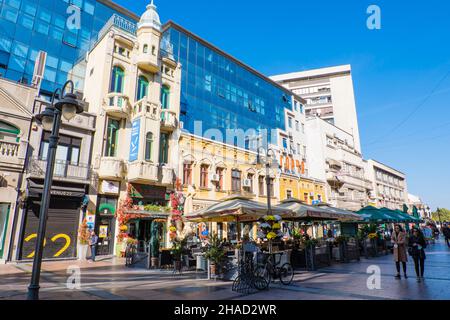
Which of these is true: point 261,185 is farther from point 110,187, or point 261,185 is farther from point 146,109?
point 110,187

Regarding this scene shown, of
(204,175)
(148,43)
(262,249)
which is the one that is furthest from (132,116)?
(262,249)

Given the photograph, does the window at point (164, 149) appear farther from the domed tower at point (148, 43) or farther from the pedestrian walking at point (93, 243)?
the pedestrian walking at point (93, 243)

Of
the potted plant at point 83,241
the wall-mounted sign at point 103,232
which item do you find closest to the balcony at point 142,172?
the wall-mounted sign at point 103,232

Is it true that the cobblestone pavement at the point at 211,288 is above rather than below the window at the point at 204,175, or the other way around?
below

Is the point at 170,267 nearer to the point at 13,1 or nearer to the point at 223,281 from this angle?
the point at 223,281

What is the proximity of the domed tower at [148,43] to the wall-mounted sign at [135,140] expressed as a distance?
4.91 m

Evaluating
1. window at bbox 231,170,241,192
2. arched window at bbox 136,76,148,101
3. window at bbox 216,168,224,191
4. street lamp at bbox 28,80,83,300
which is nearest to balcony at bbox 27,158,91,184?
arched window at bbox 136,76,148,101

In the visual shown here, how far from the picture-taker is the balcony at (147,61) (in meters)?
21.3

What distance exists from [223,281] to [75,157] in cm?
1288

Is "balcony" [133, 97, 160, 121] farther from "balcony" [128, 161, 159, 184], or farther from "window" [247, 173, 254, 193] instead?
"window" [247, 173, 254, 193]

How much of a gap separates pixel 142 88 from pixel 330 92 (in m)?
58.3

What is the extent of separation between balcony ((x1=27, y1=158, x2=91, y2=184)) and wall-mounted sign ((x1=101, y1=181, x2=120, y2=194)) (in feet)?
3.64

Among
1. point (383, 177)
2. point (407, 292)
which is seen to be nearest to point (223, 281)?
point (407, 292)

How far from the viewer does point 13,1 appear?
23203mm
